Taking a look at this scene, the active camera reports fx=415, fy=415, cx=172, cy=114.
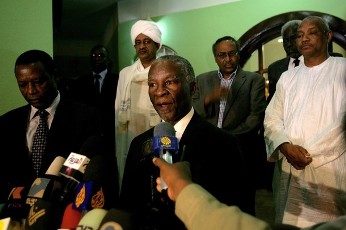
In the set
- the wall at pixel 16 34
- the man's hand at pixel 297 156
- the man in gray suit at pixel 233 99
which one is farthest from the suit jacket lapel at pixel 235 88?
the wall at pixel 16 34

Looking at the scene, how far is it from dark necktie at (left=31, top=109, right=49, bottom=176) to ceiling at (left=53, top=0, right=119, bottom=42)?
3274mm

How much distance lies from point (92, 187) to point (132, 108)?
2281mm

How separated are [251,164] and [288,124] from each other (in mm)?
997

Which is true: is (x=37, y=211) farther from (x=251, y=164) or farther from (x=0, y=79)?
(x=251, y=164)

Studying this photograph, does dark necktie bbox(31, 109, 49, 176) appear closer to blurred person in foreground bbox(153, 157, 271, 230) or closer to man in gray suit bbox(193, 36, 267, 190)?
blurred person in foreground bbox(153, 157, 271, 230)

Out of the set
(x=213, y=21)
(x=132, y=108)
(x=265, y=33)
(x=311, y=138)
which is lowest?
(x=311, y=138)

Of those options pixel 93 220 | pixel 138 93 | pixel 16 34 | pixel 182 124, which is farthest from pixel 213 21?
pixel 93 220

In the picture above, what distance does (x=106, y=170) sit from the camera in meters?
1.34

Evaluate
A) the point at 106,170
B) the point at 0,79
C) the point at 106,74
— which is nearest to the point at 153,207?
the point at 106,170

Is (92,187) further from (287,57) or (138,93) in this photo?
(287,57)

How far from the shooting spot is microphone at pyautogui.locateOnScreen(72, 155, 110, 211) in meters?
1.17

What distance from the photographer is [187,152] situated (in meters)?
1.67

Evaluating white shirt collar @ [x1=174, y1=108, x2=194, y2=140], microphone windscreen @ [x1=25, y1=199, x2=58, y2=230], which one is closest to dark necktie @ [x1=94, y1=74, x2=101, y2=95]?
white shirt collar @ [x1=174, y1=108, x2=194, y2=140]

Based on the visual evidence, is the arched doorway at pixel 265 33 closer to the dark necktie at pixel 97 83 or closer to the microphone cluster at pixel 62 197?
the dark necktie at pixel 97 83
